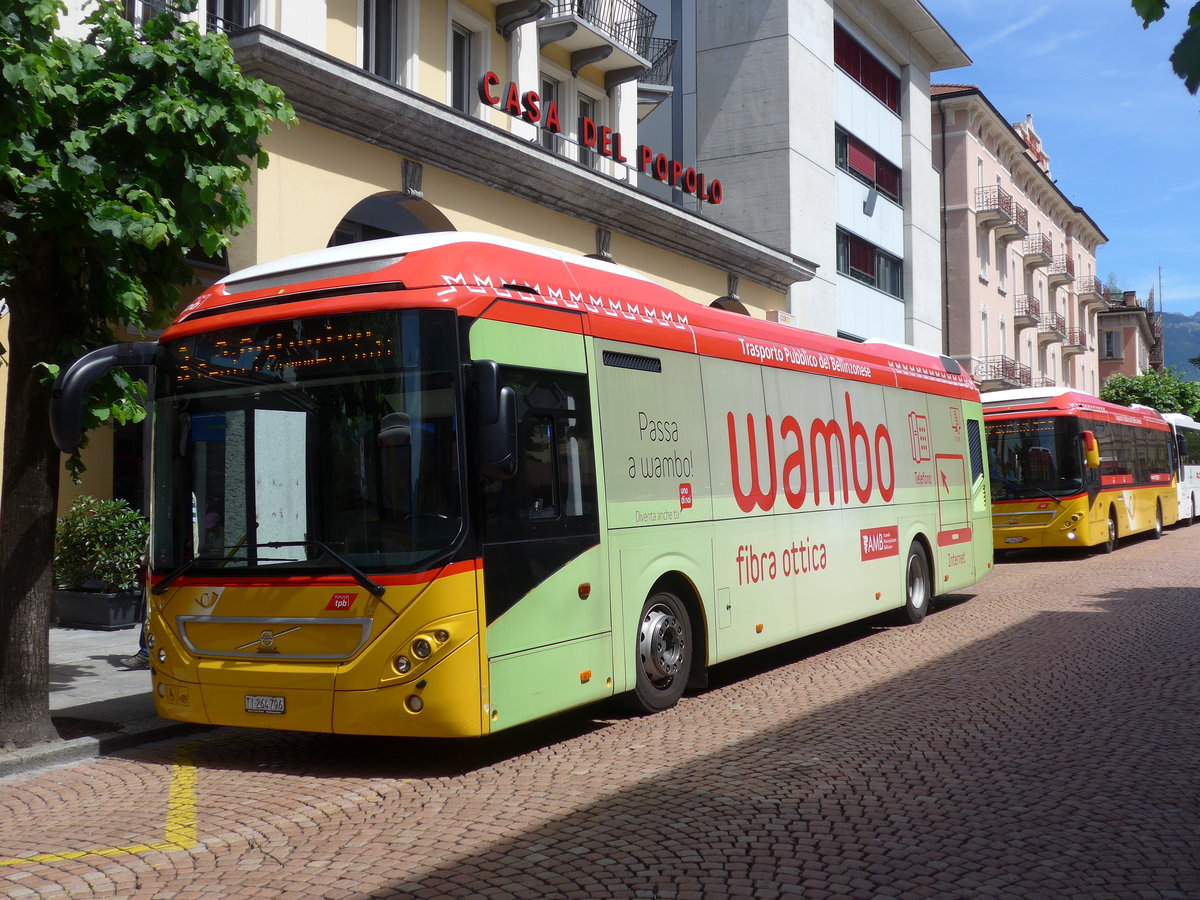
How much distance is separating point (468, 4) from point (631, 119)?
18.0ft

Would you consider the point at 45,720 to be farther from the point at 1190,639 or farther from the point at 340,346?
the point at 1190,639

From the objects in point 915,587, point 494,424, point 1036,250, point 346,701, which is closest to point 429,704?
point 346,701

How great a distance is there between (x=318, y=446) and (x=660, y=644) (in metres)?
2.97

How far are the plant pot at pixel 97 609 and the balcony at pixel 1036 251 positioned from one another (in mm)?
49608

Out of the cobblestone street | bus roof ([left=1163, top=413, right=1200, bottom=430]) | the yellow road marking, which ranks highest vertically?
bus roof ([left=1163, top=413, right=1200, bottom=430])

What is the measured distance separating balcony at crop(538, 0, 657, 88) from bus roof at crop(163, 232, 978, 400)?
477 inches

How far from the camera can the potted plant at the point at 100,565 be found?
1367 cm

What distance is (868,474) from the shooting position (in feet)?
40.6

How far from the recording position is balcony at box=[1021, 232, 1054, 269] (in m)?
56.3

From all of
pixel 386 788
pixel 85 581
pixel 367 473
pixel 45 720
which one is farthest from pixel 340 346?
pixel 85 581

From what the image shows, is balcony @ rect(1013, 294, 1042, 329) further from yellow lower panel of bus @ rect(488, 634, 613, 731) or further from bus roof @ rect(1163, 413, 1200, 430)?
yellow lower panel of bus @ rect(488, 634, 613, 731)

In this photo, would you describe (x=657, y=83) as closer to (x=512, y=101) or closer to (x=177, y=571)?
(x=512, y=101)

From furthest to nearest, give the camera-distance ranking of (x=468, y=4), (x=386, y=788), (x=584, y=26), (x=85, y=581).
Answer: (x=584, y=26), (x=468, y=4), (x=85, y=581), (x=386, y=788)

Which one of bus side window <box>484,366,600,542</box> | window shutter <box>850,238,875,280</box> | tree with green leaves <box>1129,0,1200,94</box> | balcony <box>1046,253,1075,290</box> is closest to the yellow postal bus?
window shutter <box>850,238,875,280</box>
